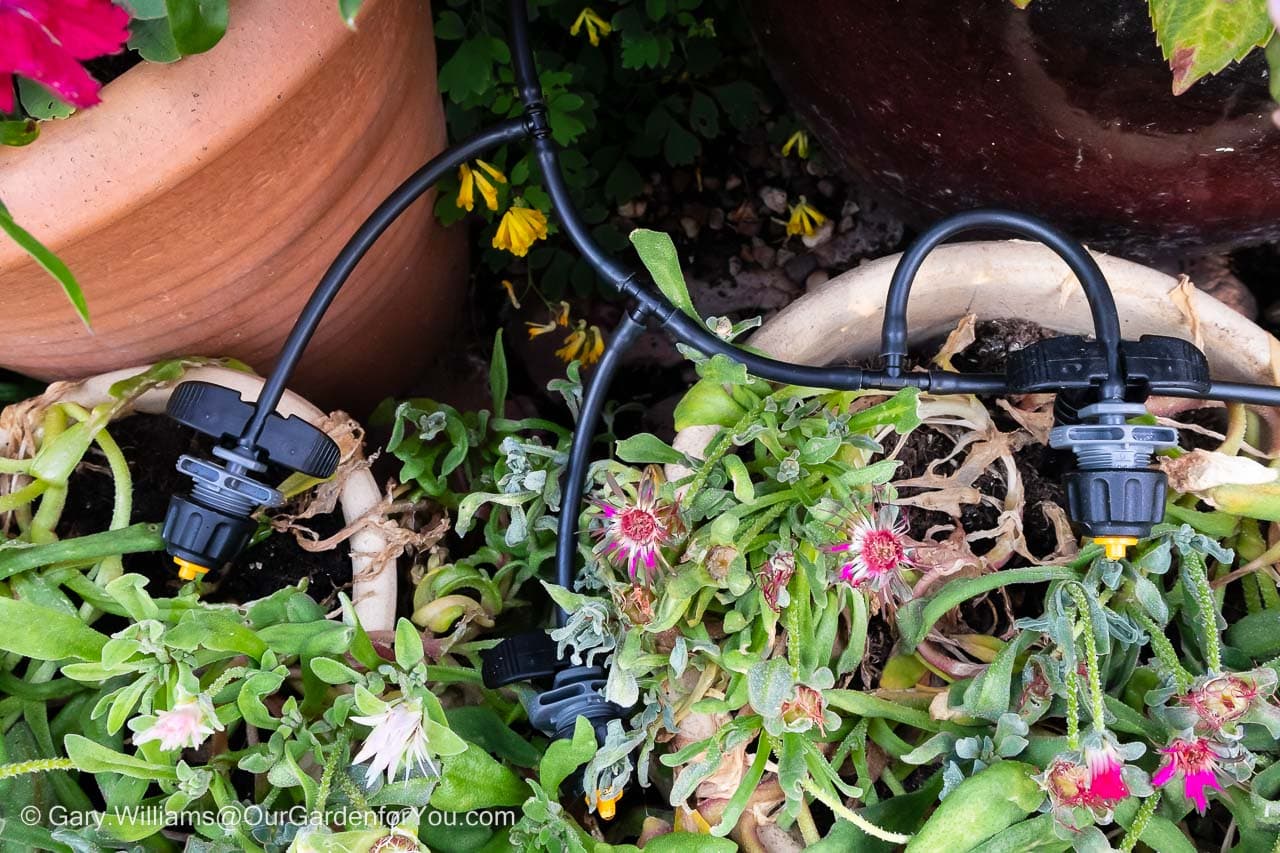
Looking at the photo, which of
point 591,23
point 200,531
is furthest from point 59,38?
point 591,23

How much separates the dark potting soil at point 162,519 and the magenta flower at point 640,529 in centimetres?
26

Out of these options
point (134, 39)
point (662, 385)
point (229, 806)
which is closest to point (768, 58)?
point (662, 385)

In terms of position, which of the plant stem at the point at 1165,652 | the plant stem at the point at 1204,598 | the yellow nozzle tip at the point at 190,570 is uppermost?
the plant stem at the point at 1204,598

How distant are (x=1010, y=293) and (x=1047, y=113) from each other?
0.40 feet

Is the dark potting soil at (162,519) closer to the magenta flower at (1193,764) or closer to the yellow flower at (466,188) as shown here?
the yellow flower at (466,188)

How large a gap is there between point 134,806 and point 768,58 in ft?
2.43

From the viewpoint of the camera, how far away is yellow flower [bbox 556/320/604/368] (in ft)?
3.14

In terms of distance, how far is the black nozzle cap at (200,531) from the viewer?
24.4 inches

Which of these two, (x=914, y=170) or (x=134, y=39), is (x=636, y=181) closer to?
(x=914, y=170)

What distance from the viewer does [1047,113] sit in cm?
63

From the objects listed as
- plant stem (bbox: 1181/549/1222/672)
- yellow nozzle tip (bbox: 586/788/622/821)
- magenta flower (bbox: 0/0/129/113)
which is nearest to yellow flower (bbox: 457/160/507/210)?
magenta flower (bbox: 0/0/129/113)

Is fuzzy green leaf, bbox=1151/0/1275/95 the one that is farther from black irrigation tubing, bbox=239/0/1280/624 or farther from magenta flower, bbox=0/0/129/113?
magenta flower, bbox=0/0/129/113

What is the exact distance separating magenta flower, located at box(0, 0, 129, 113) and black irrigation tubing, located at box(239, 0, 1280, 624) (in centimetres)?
22

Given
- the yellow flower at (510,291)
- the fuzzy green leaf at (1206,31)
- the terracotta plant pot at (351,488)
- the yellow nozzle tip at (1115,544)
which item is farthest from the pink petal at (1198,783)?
the yellow flower at (510,291)
